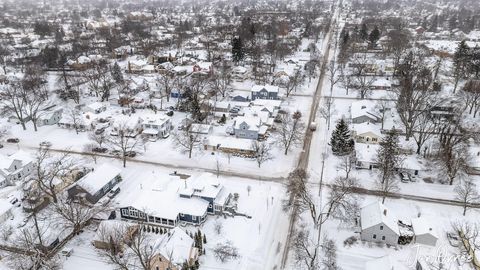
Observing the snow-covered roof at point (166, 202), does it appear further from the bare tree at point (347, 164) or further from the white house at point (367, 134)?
the white house at point (367, 134)

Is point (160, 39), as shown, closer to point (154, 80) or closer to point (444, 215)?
point (154, 80)

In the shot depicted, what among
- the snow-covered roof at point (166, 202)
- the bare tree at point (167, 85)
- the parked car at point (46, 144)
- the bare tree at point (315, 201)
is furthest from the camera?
Result: the bare tree at point (167, 85)

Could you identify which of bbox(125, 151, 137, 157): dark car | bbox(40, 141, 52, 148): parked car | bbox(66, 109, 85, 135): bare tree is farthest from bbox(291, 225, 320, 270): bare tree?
bbox(66, 109, 85, 135): bare tree

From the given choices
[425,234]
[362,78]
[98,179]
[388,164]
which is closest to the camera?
[425,234]

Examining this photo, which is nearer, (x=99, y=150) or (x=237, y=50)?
(x=99, y=150)

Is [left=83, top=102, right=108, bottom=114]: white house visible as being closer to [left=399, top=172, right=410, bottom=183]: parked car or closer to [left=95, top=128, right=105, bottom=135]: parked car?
[left=95, top=128, right=105, bottom=135]: parked car

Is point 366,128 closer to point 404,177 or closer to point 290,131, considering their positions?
point 290,131

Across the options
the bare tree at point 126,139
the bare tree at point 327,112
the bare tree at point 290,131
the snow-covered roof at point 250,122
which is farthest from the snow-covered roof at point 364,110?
the bare tree at point 126,139

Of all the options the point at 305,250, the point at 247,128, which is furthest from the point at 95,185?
the point at 247,128
